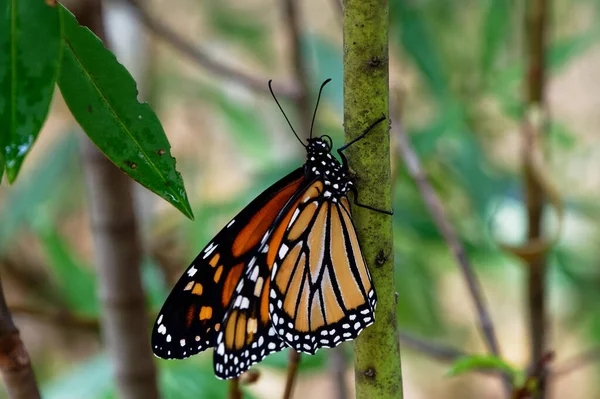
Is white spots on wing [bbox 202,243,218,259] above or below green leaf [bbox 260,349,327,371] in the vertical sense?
below

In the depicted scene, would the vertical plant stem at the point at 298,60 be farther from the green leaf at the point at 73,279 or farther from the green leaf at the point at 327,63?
the green leaf at the point at 73,279

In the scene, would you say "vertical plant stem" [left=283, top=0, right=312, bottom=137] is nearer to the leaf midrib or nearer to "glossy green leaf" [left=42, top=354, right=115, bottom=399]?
"glossy green leaf" [left=42, top=354, right=115, bottom=399]

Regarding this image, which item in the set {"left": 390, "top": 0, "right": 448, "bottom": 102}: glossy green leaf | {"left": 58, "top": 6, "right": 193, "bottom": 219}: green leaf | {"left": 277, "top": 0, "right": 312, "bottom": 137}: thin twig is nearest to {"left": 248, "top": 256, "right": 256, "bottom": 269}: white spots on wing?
{"left": 58, "top": 6, "right": 193, "bottom": 219}: green leaf

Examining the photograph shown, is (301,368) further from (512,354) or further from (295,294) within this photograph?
(512,354)

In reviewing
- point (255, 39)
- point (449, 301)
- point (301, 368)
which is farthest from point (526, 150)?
point (449, 301)

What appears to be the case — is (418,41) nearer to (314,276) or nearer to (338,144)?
(338,144)

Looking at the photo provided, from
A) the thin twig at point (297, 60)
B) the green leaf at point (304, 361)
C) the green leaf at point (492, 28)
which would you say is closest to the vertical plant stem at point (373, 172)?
the green leaf at point (304, 361)

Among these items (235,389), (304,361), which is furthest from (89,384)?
(235,389)
